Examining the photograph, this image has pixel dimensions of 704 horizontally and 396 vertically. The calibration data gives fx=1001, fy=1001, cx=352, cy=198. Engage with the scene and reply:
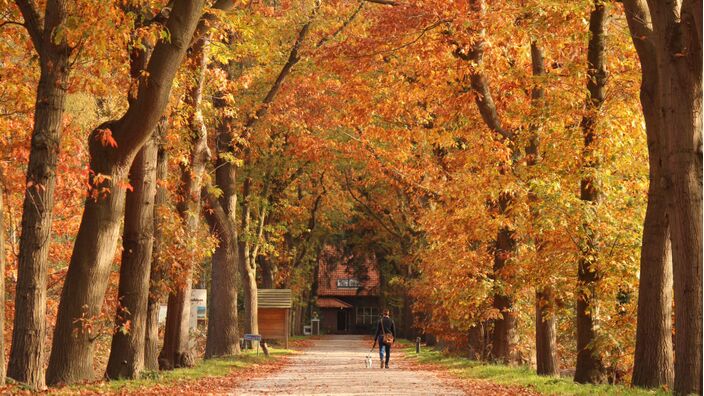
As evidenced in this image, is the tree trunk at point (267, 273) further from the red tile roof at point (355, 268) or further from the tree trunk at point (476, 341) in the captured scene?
the tree trunk at point (476, 341)

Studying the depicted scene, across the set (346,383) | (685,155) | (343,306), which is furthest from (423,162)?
(343,306)

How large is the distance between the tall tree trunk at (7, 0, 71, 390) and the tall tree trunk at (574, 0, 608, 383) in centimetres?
930

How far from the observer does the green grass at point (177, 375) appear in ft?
50.4

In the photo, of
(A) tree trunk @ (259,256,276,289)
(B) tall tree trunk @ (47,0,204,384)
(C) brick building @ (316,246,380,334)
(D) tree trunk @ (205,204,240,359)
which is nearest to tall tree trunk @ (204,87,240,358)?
(D) tree trunk @ (205,204,240,359)

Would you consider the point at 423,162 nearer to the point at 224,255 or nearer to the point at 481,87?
the point at 224,255

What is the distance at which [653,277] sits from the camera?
15516 mm

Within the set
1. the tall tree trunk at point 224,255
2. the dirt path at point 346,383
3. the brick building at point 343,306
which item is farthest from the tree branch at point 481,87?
the brick building at point 343,306

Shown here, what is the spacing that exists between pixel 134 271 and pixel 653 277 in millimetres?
9171

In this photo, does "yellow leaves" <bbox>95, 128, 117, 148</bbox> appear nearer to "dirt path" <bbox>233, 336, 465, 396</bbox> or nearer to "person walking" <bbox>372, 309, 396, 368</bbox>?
"dirt path" <bbox>233, 336, 465, 396</bbox>

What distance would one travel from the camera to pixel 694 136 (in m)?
12.2

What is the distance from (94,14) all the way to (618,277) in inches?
408

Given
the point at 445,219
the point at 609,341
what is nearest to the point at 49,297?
the point at 445,219

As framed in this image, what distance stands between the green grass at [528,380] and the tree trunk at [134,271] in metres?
7.40

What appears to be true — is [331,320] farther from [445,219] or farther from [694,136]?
[694,136]
